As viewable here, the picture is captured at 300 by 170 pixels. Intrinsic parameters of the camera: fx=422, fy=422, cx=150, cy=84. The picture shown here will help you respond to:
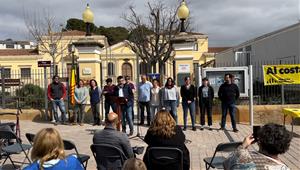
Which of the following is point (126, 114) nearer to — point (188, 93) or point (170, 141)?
point (188, 93)

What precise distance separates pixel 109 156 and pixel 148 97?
24.2 feet

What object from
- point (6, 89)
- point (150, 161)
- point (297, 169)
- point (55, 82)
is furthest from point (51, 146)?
point (6, 89)

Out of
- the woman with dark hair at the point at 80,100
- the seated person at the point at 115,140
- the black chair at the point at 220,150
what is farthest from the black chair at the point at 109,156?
the woman with dark hair at the point at 80,100

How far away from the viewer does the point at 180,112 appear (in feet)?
46.1

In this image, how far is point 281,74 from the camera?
1378cm

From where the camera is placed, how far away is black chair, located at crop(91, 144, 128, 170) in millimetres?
5574

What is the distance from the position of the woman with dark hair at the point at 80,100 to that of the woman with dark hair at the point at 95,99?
0.25 meters

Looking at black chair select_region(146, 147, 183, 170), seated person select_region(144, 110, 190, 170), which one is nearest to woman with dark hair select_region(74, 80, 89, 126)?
seated person select_region(144, 110, 190, 170)

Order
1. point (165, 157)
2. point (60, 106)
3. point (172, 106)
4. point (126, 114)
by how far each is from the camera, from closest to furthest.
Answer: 1. point (165, 157)
2. point (126, 114)
3. point (172, 106)
4. point (60, 106)

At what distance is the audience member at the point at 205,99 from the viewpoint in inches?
495

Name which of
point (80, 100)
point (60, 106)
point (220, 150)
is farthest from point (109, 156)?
point (60, 106)

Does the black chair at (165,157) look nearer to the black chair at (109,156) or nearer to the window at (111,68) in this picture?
the black chair at (109,156)

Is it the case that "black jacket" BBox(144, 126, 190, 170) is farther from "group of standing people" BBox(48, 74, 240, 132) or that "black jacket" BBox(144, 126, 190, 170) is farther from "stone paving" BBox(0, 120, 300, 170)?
"group of standing people" BBox(48, 74, 240, 132)

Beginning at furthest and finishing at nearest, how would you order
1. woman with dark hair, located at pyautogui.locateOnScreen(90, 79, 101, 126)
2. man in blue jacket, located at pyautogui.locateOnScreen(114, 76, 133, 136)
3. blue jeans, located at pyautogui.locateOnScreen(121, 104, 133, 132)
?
woman with dark hair, located at pyautogui.locateOnScreen(90, 79, 101, 126)
man in blue jacket, located at pyautogui.locateOnScreen(114, 76, 133, 136)
blue jeans, located at pyautogui.locateOnScreen(121, 104, 133, 132)
